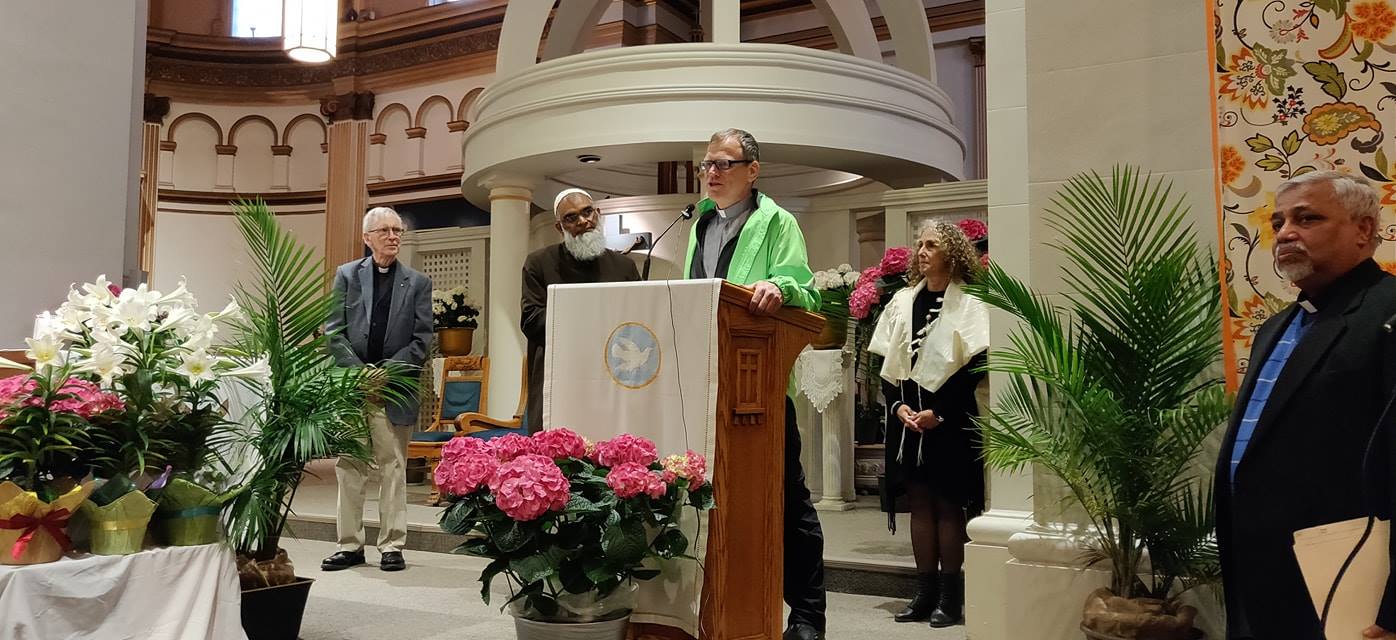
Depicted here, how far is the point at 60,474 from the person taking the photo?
255 cm

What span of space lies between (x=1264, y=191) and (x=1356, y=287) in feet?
1.94

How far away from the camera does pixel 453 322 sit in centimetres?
930

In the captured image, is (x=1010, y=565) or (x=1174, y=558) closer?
(x=1174, y=558)

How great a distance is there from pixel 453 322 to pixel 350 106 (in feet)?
14.8

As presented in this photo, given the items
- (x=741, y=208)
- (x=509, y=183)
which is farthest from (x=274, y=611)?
(x=509, y=183)

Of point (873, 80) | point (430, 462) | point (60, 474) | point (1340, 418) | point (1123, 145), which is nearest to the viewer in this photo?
point (1340, 418)

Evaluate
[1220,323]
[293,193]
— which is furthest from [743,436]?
[293,193]

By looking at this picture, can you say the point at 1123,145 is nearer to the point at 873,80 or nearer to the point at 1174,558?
the point at 1174,558

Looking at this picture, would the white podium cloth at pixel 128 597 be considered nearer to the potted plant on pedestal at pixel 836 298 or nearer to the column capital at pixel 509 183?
the potted plant on pedestal at pixel 836 298

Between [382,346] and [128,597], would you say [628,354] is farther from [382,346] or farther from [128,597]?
[382,346]

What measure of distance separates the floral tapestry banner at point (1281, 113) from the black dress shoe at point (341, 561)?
3.63 metres

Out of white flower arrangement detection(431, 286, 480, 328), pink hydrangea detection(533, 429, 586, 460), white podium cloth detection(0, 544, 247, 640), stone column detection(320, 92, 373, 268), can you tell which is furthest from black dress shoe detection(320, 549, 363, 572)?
stone column detection(320, 92, 373, 268)

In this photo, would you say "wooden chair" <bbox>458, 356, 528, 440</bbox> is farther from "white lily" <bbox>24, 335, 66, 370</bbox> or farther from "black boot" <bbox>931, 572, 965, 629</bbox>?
"white lily" <bbox>24, 335, 66, 370</bbox>

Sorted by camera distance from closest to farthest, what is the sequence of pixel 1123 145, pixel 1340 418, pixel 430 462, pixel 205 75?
pixel 1340 418 → pixel 1123 145 → pixel 430 462 → pixel 205 75
